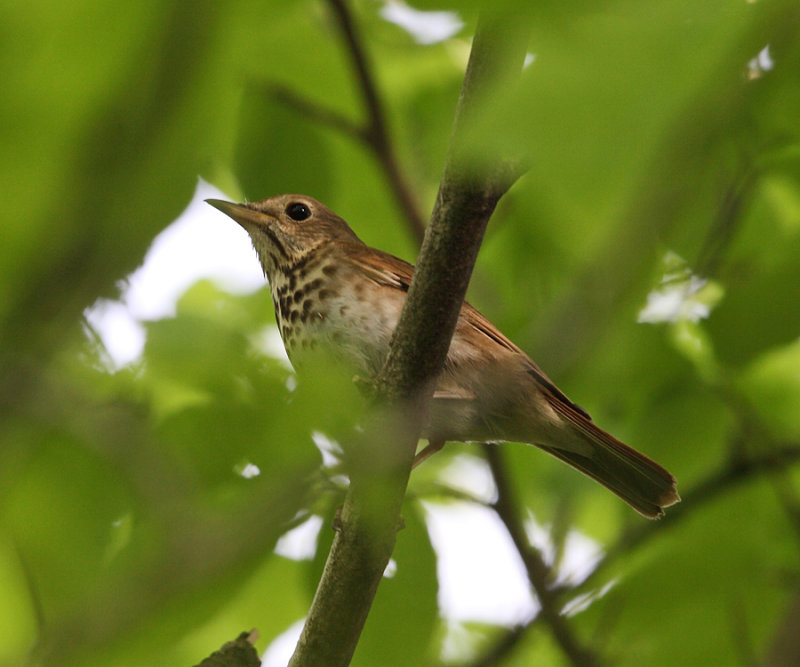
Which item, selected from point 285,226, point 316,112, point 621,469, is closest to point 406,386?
point 316,112

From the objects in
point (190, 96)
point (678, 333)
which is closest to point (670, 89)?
point (190, 96)

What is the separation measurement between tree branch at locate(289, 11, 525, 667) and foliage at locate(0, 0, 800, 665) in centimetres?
11

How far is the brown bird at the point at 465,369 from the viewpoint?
181 inches

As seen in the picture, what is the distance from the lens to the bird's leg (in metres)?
4.21

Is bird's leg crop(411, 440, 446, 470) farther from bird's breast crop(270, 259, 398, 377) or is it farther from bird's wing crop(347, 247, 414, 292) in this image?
bird's wing crop(347, 247, 414, 292)

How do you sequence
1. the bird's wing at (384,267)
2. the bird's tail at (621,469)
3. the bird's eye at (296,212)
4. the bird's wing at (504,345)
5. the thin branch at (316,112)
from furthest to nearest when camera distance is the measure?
the bird's eye at (296,212) → the bird's wing at (384,267) → the bird's wing at (504,345) → the bird's tail at (621,469) → the thin branch at (316,112)

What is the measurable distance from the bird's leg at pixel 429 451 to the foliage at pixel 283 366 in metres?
0.32

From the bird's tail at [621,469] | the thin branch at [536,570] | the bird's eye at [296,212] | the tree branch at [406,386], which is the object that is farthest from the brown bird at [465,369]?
the tree branch at [406,386]

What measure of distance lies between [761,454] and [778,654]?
4.21ft

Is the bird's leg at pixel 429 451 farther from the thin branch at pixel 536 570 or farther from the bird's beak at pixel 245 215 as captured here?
the bird's beak at pixel 245 215

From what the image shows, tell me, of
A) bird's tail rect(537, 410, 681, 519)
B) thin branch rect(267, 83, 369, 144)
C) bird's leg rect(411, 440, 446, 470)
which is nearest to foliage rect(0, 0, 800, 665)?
thin branch rect(267, 83, 369, 144)

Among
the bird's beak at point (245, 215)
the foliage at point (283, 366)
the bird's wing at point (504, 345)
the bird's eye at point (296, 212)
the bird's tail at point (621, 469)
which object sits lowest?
the foliage at point (283, 366)

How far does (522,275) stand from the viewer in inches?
174

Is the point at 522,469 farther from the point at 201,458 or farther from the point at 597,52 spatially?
the point at 597,52
